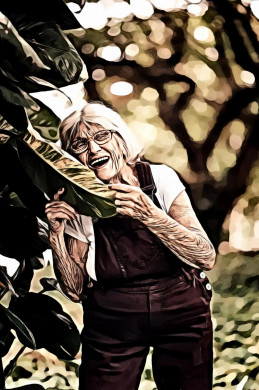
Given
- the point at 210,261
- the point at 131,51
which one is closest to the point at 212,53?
the point at 131,51

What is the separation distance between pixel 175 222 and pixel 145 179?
21cm

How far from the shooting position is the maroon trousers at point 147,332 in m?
2.79

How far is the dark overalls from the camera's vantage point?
2.77m

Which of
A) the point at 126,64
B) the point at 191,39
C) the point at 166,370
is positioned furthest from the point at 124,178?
the point at 166,370

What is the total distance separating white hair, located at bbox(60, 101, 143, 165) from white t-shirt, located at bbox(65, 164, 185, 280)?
108 mm

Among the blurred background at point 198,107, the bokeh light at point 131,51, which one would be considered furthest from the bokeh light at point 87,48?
the bokeh light at point 131,51

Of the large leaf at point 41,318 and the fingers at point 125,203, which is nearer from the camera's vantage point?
the large leaf at point 41,318

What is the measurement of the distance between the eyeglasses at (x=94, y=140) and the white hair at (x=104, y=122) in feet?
0.07

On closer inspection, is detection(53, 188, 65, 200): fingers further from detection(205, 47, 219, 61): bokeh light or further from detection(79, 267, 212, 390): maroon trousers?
detection(205, 47, 219, 61): bokeh light

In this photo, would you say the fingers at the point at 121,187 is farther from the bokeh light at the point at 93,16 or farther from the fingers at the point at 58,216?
the bokeh light at the point at 93,16

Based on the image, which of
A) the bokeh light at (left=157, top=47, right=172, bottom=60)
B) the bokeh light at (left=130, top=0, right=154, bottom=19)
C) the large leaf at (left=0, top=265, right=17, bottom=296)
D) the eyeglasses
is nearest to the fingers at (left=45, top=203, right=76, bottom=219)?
the eyeglasses

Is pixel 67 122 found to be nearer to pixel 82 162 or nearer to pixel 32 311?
pixel 82 162

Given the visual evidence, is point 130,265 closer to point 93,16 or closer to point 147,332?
point 147,332

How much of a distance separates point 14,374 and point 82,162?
92 centimetres
